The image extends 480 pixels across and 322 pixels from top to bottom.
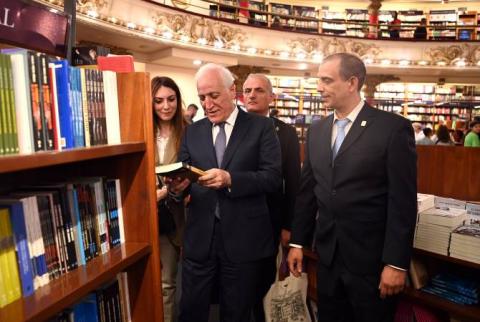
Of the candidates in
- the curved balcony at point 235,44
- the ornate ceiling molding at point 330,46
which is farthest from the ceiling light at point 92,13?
the ornate ceiling molding at point 330,46

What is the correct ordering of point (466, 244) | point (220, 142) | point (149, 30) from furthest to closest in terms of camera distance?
point (149, 30)
point (466, 244)
point (220, 142)

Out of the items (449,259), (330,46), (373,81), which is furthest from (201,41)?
(449,259)

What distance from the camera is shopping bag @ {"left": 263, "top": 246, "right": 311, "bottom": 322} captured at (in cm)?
214

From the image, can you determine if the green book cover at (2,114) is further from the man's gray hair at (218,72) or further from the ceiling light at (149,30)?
the ceiling light at (149,30)

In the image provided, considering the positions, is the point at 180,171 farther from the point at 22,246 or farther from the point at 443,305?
the point at 443,305

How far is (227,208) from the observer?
1691 millimetres

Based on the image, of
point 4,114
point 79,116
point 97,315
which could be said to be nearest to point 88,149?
point 79,116

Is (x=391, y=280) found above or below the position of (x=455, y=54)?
below

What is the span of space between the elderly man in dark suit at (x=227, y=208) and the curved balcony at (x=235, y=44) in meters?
5.48

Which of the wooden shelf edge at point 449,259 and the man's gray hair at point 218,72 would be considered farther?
the wooden shelf edge at point 449,259

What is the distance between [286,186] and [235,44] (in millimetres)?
7762

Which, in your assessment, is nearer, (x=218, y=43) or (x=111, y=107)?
(x=111, y=107)

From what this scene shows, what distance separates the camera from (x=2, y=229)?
928 mm

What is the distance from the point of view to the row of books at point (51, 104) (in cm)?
90
